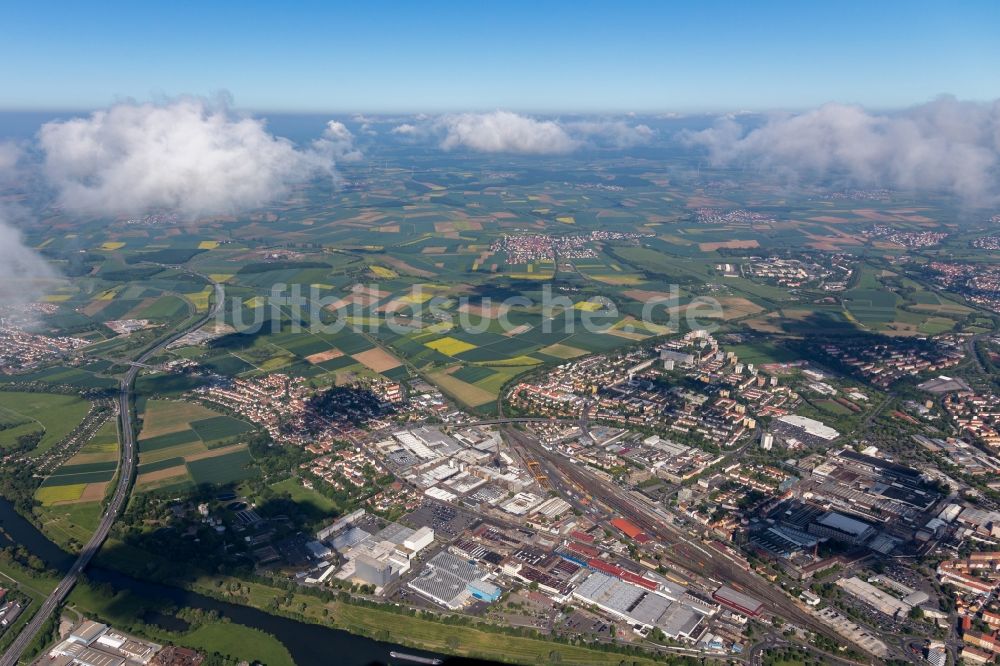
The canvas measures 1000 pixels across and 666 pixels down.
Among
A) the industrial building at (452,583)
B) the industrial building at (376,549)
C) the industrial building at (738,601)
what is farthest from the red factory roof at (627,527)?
the industrial building at (376,549)

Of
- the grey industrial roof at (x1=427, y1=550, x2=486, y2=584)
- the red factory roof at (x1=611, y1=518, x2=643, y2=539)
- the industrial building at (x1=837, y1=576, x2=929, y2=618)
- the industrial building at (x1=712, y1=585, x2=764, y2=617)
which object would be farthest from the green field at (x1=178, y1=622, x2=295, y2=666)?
the industrial building at (x1=837, y1=576, x2=929, y2=618)

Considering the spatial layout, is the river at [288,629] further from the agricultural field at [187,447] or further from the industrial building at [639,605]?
the agricultural field at [187,447]

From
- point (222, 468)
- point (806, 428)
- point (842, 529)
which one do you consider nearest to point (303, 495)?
point (222, 468)

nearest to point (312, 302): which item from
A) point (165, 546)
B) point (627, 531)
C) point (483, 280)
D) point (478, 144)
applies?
point (483, 280)

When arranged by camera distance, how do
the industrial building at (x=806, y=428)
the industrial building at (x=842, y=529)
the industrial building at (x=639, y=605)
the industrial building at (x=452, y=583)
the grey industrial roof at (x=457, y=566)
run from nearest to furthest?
the industrial building at (x=639, y=605) → the industrial building at (x=452, y=583) → the grey industrial roof at (x=457, y=566) → the industrial building at (x=842, y=529) → the industrial building at (x=806, y=428)

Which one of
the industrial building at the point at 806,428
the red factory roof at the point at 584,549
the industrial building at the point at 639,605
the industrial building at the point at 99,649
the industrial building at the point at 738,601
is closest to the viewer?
the industrial building at the point at 99,649

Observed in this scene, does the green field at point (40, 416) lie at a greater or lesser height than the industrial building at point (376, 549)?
lesser
